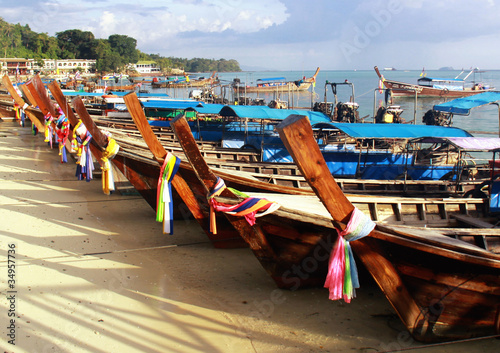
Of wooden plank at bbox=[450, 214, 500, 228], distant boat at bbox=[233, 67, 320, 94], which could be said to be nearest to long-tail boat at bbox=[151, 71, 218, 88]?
distant boat at bbox=[233, 67, 320, 94]

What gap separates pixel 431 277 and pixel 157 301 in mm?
3236

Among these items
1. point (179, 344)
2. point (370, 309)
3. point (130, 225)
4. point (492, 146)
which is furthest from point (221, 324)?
point (492, 146)

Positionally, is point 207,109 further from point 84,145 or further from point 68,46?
point 68,46

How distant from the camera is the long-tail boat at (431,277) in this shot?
3979 millimetres

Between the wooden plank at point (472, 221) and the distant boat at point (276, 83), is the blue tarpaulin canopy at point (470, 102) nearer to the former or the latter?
the wooden plank at point (472, 221)

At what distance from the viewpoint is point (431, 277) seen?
429 cm

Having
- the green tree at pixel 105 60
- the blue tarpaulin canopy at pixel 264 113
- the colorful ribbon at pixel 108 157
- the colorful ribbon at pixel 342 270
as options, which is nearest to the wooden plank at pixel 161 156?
the colorful ribbon at pixel 108 157

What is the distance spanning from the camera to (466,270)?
4.20 metres

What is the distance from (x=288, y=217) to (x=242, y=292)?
1.79m

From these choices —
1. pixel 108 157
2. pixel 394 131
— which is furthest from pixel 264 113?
pixel 108 157

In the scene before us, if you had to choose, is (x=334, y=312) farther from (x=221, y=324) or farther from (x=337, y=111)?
(x=337, y=111)

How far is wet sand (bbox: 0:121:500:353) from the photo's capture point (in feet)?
15.5

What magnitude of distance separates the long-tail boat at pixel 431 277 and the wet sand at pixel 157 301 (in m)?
0.36

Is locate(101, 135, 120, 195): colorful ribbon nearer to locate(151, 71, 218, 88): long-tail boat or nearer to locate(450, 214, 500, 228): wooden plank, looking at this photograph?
locate(450, 214, 500, 228): wooden plank
